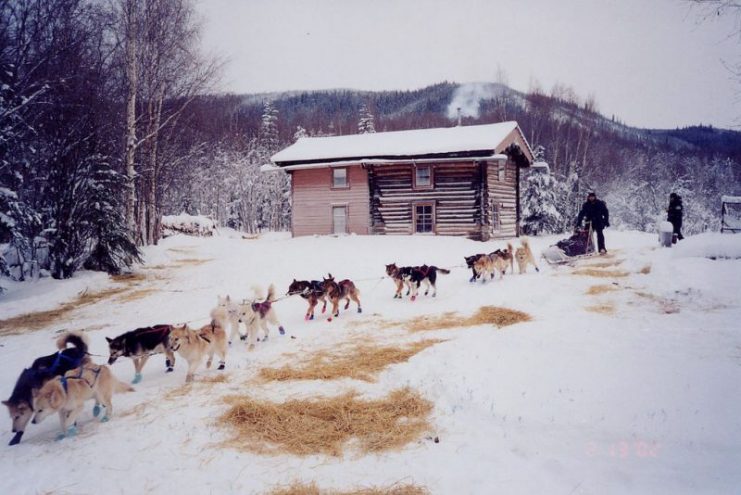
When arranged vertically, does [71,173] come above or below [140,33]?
below

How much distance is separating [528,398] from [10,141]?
15.1 metres

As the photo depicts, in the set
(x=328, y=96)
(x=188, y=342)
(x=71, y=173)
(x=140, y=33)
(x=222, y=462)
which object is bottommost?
(x=222, y=462)

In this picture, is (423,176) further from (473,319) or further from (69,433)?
(69,433)

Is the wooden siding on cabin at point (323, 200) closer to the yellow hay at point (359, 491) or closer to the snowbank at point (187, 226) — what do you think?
the snowbank at point (187, 226)

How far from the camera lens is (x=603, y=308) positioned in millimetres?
8031

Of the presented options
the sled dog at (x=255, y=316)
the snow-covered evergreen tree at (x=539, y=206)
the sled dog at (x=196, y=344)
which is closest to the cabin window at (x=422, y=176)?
the snow-covered evergreen tree at (x=539, y=206)

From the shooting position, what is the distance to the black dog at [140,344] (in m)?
6.02

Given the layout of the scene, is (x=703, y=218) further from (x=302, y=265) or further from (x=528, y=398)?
(x=528, y=398)

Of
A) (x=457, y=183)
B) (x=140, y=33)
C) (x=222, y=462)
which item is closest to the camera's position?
(x=222, y=462)

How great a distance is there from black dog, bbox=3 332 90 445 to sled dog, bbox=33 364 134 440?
0.13m

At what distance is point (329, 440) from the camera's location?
164 inches

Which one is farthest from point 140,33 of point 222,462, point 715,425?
point 715,425

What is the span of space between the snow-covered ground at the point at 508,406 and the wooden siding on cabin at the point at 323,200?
Result: 50.2 ft

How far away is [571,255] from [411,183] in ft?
36.3
